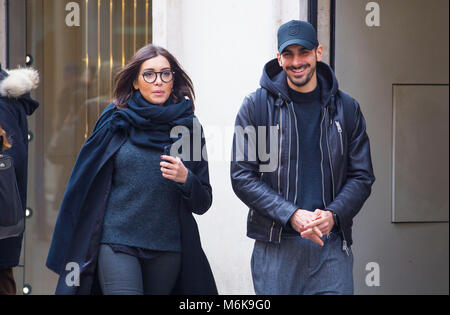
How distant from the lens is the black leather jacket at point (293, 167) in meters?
4.07

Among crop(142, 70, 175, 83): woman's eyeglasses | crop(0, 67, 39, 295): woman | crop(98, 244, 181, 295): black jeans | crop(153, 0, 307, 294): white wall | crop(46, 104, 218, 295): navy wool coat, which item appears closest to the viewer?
crop(98, 244, 181, 295): black jeans

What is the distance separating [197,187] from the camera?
4.09 m

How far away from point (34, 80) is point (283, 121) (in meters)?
1.80

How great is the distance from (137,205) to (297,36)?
50.0 inches

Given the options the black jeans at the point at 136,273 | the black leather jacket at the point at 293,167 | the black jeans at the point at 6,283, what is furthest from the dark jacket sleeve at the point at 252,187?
the black jeans at the point at 6,283

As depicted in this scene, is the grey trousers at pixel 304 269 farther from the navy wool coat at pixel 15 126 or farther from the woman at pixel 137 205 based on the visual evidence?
the navy wool coat at pixel 15 126

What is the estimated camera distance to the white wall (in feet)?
19.8

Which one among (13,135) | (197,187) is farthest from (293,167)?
(13,135)

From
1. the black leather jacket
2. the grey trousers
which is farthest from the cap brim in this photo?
the grey trousers

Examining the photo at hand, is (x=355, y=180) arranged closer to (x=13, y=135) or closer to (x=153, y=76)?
(x=153, y=76)

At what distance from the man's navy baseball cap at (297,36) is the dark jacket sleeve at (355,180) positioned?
1.51ft

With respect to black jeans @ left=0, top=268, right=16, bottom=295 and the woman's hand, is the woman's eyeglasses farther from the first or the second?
black jeans @ left=0, top=268, right=16, bottom=295

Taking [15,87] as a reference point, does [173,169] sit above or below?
below
